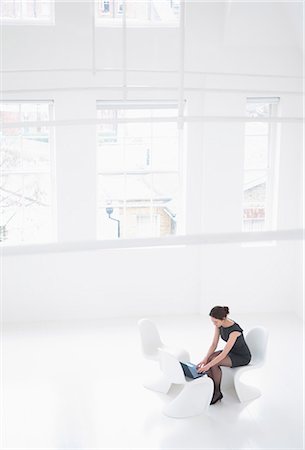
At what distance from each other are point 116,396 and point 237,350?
110 centimetres

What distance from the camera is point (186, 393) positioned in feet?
17.4

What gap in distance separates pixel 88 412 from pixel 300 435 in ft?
5.53

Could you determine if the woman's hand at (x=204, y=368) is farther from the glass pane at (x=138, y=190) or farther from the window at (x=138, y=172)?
the glass pane at (x=138, y=190)

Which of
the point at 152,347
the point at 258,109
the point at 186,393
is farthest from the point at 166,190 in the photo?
the point at 186,393

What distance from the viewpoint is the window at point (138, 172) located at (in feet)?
24.7

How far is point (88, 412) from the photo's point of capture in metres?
5.60

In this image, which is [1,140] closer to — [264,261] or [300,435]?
[264,261]

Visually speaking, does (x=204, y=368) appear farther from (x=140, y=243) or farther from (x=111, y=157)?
(x=140, y=243)

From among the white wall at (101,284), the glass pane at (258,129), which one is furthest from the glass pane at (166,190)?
the glass pane at (258,129)

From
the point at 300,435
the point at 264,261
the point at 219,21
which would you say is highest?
the point at 219,21

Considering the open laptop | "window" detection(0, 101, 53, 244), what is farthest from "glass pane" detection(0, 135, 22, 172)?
the open laptop

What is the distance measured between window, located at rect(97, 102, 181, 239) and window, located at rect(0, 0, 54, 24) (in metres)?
1.11

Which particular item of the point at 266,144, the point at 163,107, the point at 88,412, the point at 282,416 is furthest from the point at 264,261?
the point at 88,412

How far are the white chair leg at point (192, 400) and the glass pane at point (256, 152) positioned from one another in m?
3.23
